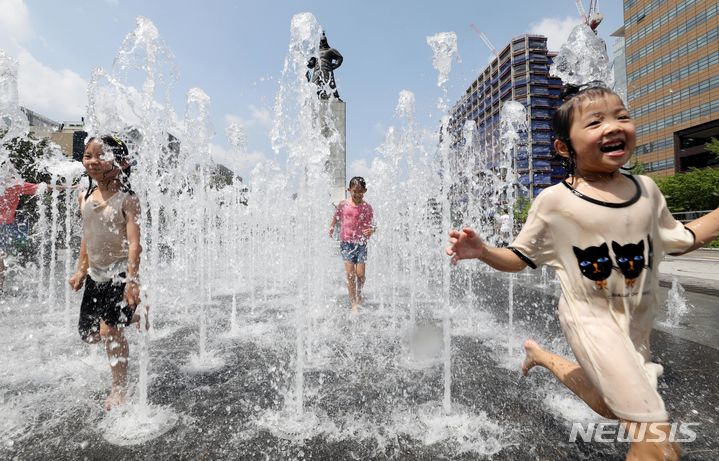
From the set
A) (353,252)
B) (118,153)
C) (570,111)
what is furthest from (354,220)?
(570,111)

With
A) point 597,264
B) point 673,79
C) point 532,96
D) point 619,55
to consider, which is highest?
point 619,55

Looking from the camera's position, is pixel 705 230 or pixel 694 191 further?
pixel 694 191

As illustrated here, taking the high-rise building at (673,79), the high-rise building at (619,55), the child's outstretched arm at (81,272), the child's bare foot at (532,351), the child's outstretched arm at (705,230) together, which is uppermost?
the high-rise building at (619,55)

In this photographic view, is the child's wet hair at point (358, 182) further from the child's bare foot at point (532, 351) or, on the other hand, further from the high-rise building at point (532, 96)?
the high-rise building at point (532, 96)

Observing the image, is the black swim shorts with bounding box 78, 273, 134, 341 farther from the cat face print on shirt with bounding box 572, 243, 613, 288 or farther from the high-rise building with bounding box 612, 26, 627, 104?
the high-rise building with bounding box 612, 26, 627, 104

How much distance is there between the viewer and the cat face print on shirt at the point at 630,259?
142 cm

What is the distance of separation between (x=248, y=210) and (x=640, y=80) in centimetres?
5436

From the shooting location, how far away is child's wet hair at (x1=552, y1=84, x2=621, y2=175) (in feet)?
4.98

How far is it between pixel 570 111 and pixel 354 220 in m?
3.72

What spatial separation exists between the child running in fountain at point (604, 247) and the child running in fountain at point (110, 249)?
188cm

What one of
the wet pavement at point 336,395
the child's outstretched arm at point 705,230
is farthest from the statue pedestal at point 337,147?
the child's outstretched arm at point 705,230

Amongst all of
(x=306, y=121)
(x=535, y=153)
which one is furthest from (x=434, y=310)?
(x=535, y=153)

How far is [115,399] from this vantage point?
2.25m

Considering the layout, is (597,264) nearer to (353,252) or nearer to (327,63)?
(353,252)
